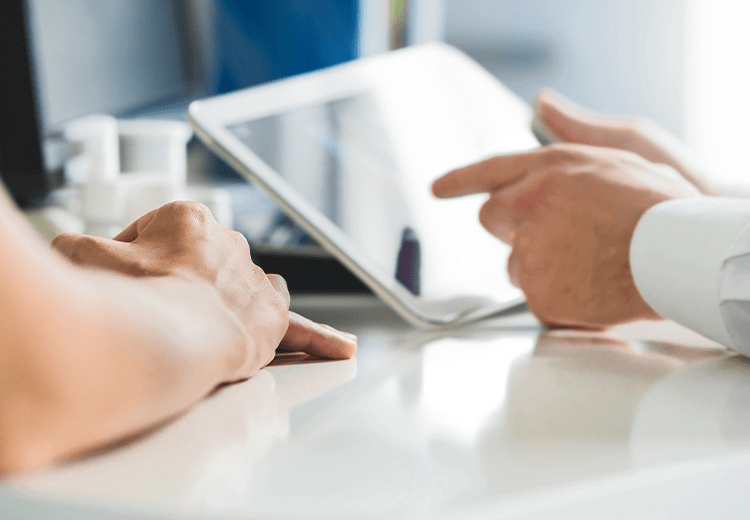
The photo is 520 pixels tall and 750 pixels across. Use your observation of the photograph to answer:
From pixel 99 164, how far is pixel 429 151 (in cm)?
24

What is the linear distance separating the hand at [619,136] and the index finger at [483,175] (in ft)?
0.38

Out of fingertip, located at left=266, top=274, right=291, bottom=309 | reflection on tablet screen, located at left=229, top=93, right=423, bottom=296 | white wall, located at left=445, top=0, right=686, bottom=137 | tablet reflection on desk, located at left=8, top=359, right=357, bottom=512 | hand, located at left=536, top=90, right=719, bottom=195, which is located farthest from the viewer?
white wall, located at left=445, top=0, right=686, bottom=137

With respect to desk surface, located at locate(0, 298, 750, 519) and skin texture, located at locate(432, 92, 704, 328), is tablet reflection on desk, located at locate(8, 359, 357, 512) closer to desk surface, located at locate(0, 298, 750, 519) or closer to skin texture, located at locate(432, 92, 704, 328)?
desk surface, located at locate(0, 298, 750, 519)

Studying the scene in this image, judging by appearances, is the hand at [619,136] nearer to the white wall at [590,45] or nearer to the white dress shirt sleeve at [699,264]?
the white dress shirt sleeve at [699,264]

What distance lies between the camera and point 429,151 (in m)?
0.43

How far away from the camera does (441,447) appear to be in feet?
0.61

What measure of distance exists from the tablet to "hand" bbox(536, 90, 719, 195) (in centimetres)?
4

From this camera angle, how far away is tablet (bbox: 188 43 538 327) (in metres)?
0.35

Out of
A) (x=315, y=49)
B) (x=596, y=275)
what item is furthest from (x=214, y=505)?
(x=315, y=49)

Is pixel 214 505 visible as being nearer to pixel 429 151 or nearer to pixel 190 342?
pixel 190 342

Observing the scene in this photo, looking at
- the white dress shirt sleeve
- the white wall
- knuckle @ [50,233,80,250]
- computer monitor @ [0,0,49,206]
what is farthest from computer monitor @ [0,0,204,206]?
the white wall

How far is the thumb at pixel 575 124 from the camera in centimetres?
46

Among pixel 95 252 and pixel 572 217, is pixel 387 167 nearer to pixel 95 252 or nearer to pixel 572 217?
pixel 572 217

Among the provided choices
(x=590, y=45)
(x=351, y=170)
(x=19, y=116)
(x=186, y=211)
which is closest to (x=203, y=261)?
(x=186, y=211)
